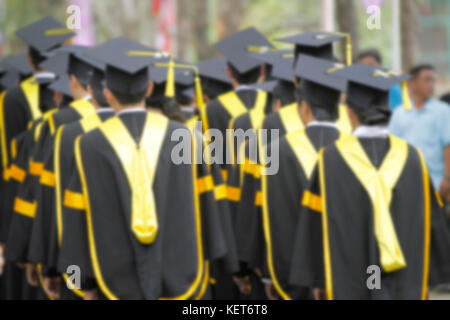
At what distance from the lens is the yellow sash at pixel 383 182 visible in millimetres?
4945

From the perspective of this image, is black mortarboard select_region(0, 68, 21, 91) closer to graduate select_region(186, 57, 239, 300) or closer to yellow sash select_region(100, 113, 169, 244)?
graduate select_region(186, 57, 239, 300)

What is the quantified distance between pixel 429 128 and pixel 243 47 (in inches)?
85.0

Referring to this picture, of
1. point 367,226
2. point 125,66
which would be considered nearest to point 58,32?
point 125,66

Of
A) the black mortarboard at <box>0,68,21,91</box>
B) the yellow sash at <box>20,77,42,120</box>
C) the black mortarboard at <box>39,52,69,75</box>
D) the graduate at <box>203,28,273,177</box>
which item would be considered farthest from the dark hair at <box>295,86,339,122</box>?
the black mortarboard at <box>0,68,21,91</box>

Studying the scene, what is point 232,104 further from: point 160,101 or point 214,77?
point 160,101

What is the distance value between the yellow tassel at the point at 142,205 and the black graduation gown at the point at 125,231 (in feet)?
0.19

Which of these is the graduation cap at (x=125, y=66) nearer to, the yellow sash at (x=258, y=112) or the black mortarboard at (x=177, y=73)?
the black mortarboard at (x=177, y=73)

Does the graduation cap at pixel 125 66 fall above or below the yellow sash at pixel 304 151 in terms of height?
above

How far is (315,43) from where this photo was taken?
7.00m

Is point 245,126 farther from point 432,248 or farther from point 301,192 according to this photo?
point 432,248

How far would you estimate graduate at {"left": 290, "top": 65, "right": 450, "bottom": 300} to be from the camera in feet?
16.5

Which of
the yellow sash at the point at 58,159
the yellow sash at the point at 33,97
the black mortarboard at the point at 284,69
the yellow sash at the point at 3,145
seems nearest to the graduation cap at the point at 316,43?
the black mortarboard at the point at 284,69

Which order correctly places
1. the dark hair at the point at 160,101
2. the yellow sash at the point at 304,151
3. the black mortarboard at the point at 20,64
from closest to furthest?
the yellow sash at the point at 304,151 → the dark hair at the point at 160,101 → the black mortarboard at the point at 20,64

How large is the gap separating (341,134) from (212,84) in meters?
3.25
